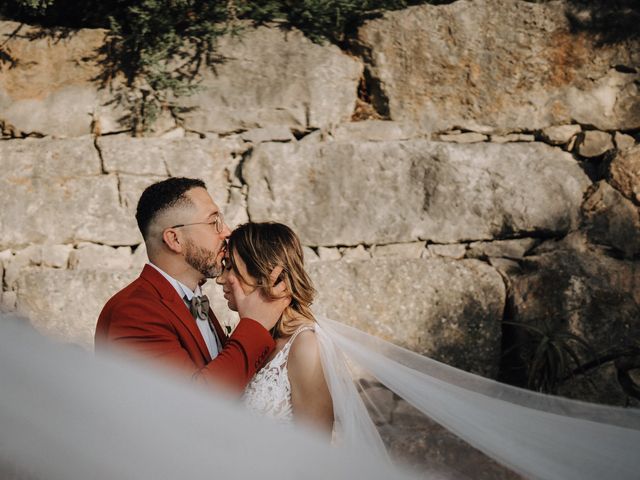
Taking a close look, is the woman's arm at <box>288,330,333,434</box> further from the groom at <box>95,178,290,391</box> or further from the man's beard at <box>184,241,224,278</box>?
the man's beard at <box>184,241,224,278</box>

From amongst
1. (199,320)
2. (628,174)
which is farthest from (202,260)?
(628,174)

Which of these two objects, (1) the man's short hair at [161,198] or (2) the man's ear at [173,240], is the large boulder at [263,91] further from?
(2) the man's ear at [173,240]

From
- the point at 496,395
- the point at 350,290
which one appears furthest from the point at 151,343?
the point at 350,290

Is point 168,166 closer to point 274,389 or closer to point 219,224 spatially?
point 219,224

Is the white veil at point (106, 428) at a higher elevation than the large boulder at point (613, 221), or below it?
higher

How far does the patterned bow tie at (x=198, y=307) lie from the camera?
260cm


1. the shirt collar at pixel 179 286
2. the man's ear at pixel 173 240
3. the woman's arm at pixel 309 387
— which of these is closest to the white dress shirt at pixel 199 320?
the shirt collar at pixel 179 286

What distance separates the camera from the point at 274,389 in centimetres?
235

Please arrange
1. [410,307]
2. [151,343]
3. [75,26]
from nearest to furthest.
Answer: [151,343] < [410,307] < [75,26]

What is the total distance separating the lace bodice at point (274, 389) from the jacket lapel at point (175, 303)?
232mm

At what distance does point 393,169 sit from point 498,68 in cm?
109

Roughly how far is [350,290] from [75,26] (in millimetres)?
2998

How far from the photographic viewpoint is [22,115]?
4652 millimetres

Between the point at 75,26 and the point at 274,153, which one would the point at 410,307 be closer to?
the point at 274,153
